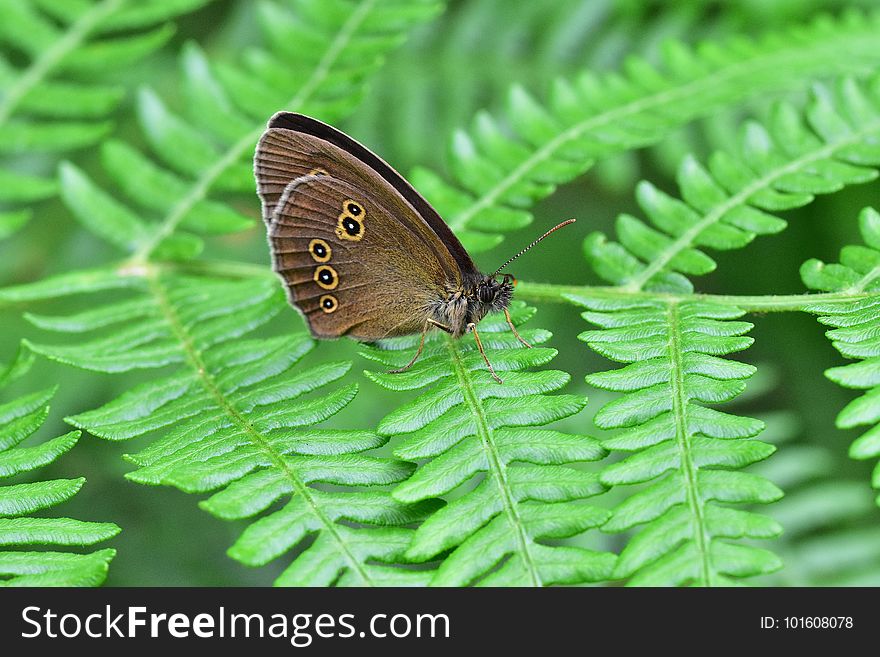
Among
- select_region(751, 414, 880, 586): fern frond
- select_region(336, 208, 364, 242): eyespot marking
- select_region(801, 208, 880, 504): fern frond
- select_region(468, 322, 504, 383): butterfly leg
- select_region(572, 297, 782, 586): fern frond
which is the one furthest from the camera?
select_region(751, 414, 880, 586): fern frond

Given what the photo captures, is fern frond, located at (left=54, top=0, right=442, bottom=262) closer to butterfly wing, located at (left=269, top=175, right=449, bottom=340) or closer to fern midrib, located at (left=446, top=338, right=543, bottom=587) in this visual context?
butterfly wing, located at (left=269, top=175, right=449, bottom=340)

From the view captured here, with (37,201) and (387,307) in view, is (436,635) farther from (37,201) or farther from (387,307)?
(37,201)

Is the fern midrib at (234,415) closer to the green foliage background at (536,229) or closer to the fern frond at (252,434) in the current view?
the fern frond at (252,434)

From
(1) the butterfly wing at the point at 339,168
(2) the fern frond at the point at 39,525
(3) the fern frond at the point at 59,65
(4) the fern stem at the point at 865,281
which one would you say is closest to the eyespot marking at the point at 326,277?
(1) the butterfly wing at the point at 339,168

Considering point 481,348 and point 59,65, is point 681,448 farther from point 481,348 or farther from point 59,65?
point 59,65

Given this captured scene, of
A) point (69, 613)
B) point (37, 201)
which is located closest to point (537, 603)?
point (69, 613)

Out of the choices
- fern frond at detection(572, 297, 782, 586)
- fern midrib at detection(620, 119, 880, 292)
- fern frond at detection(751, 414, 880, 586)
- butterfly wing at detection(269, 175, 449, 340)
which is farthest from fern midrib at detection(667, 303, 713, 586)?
fern frond at detection(751, 414, 880, 586)
